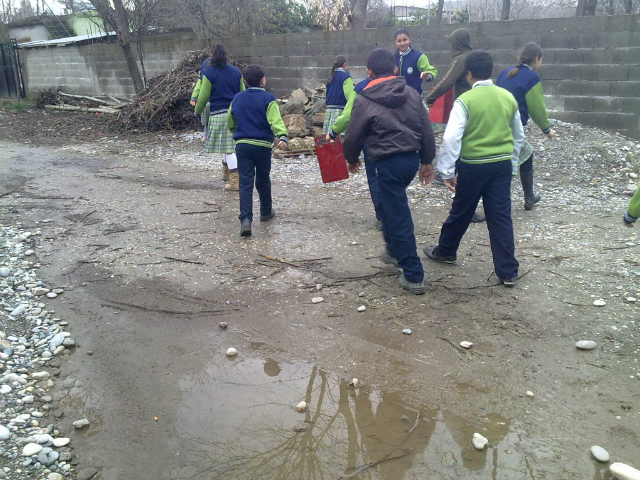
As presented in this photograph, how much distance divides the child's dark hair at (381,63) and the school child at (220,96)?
325 centimetres

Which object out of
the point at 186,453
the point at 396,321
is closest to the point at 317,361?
the point at 396,321

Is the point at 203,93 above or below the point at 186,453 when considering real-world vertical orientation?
above

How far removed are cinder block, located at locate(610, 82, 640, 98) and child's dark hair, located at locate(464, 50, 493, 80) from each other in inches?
218

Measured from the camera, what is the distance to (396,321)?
12.6 feet

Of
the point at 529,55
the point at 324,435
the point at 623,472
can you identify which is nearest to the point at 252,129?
the point at 529,55

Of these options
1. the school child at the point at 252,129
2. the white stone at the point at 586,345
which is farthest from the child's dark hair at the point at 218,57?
the white stone at the point at 586,345

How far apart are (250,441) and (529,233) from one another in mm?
3886

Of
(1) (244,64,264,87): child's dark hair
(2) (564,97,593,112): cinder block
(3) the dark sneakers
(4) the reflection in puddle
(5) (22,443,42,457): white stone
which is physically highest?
(1) (244,64,264,87): child's dark hair

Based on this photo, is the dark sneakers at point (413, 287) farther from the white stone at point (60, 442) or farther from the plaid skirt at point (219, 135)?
the plaid skirt at point (219, 135)

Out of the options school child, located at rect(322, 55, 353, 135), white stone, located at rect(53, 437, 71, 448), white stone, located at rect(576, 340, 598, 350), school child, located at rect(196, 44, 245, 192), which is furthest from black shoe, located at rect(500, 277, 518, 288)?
school child, located at rect(196, 44, 245, 192)

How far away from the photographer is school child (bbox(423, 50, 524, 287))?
404 cm

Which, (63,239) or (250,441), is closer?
(250,441)

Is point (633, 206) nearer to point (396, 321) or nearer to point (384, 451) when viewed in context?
point (396, 321)

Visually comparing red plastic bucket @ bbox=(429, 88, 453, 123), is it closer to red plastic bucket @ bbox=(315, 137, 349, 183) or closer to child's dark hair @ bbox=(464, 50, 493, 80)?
red plastic bucket @ bbox=(315, 137, 349, 183)
